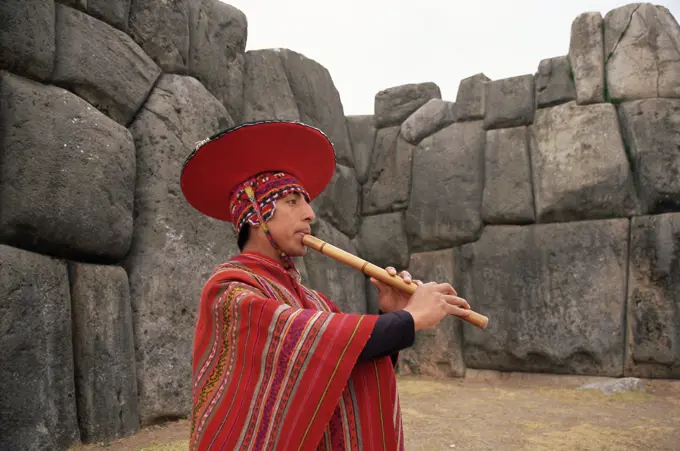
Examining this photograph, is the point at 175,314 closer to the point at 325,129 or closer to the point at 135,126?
the point at 135,126

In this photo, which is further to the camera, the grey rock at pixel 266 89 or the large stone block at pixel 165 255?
the grey rock at pixel 266 89

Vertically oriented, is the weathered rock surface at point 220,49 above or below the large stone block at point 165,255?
above

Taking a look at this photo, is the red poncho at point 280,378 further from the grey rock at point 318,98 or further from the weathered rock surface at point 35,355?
the grey rock at point 318,98

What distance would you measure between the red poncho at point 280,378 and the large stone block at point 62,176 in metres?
1.91

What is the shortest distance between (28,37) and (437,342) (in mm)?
4870

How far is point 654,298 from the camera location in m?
5.11

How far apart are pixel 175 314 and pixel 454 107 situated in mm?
4093

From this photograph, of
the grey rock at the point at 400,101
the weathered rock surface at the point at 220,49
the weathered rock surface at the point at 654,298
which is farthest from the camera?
the grey rock at the point at 400,101

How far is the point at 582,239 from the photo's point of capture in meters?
5.49

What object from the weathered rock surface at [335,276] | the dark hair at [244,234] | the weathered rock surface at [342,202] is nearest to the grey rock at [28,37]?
the dark hair at [244,234]

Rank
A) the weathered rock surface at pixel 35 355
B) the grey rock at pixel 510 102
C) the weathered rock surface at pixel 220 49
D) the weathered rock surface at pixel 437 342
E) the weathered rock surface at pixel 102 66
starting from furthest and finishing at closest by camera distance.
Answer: the weathered rock surface at pixel 437 342 → the grey rock at pixel 510 102 → the weathered rock surface at pixel 220 49 → the weathered rock surface at pixel 102 66 → the weathered rock surface at pixel 35 355

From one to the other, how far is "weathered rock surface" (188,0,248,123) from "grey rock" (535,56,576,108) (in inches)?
122

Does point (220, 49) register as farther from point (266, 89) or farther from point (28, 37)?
point (28, 37)

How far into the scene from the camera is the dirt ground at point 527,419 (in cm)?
363
